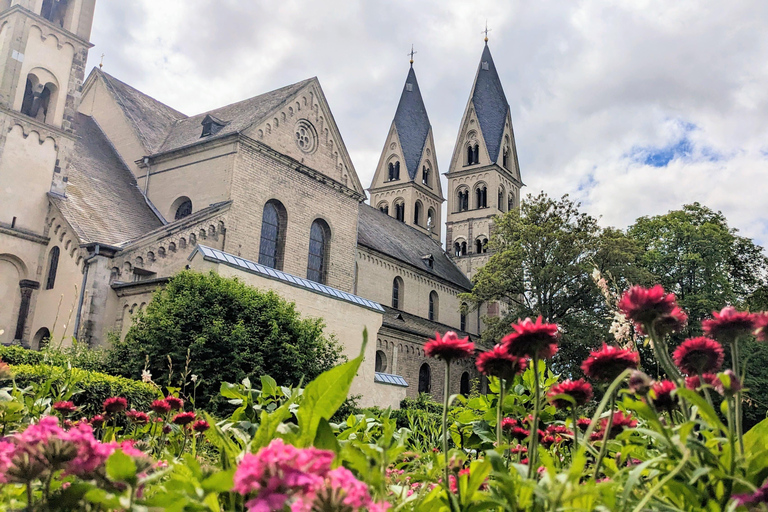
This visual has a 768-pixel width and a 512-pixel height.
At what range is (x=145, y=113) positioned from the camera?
26078 millimetres

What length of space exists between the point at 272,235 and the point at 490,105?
3245 cm

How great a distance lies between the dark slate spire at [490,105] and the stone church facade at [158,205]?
19.0 meters

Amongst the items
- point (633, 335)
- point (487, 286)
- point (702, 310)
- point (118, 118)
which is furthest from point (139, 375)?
point (702, 310)

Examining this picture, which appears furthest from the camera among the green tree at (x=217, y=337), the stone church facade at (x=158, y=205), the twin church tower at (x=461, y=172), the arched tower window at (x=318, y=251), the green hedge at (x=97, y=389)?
the twin church tower at (x=461, y=172)

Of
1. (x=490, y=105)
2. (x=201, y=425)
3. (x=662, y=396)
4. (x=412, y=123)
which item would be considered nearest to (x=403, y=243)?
(x=412, y=123)

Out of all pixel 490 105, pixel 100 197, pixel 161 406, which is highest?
pixel 490 105

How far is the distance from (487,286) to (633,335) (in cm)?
2519

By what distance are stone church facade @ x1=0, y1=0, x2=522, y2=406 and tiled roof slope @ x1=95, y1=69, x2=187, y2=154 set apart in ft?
0.27

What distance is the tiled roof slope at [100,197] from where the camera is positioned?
18658mm

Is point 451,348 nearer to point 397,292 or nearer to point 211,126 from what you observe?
point 211,126

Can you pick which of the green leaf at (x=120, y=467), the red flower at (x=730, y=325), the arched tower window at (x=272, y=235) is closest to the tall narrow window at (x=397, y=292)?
the arched tower window at (x=272, y=235)

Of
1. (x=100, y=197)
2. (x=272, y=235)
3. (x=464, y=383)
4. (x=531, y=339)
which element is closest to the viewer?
(x=531, y=339)

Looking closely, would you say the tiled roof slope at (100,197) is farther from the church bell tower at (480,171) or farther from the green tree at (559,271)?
the church bell tower at (480,171)

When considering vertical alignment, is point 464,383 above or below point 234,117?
below
